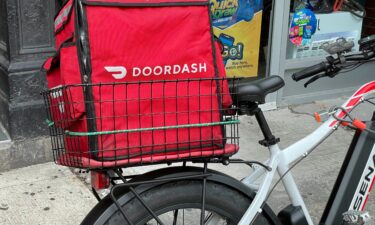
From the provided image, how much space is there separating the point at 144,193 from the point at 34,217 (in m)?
1.66

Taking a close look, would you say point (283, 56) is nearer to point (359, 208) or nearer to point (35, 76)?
point (35, 76)

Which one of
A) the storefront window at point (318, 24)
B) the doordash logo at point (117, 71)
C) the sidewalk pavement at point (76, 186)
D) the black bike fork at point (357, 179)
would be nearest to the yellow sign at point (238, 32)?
the storefront window at point (318, 24)

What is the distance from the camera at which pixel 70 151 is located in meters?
1.91

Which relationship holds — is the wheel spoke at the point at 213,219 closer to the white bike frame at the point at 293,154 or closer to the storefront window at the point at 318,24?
the white bike frame at the point at 293,154

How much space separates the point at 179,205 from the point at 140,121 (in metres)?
0.38

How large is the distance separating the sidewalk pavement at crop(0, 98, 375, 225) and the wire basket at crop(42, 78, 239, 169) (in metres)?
1.51

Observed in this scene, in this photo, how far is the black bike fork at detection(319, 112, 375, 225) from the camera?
2338 mm

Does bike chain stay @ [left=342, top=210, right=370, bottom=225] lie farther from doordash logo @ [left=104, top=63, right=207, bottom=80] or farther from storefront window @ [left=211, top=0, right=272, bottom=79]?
storefront window @ [left=211, top=0, right=272, bottom=79]

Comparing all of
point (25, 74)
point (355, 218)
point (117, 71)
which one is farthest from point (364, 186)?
point (25, 74)

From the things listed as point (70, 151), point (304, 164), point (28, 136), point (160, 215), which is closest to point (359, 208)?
point (160, 215)

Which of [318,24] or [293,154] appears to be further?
[318,24]

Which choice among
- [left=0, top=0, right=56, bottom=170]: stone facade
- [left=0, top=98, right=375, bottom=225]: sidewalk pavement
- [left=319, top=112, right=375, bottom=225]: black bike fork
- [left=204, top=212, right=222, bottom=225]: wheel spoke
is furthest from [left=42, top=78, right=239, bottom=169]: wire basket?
[left=0, top=0, right=56, bottom=170]: stone facade

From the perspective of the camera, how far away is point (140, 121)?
6.20 feet

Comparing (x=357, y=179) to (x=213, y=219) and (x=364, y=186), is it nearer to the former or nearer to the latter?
(x=364, y=186)
